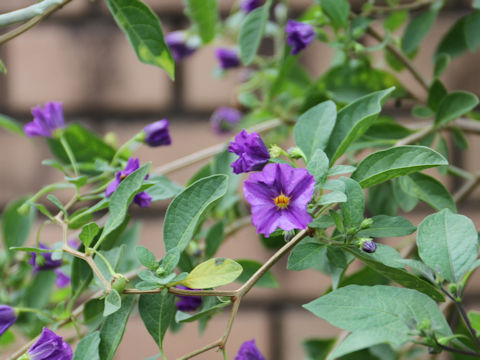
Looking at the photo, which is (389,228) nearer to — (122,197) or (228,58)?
(122,197)

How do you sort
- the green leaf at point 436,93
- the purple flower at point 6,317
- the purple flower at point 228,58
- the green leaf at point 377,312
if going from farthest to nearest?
the purple flower at point 228,58 → the green leaf at point 436,93 → the purple flower at point 6,317 → the green leaf at point 377,312

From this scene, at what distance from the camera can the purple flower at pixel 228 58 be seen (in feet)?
2.08

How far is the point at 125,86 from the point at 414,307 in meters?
0.63

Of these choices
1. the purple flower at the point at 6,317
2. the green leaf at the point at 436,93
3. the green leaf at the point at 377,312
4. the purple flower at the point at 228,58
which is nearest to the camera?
the green leaf at the point at 377,312

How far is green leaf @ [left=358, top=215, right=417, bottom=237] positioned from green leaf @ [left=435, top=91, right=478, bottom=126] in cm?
15

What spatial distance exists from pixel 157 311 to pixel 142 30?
0.64 feet

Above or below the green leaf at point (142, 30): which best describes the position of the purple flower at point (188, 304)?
below

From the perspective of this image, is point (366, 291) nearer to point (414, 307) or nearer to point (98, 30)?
point (414, 307)

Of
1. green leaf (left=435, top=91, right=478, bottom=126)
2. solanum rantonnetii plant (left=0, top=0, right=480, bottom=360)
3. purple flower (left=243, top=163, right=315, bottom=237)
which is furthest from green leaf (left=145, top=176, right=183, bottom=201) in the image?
green leaf (left=435, top=91, right=478, bottom=126)

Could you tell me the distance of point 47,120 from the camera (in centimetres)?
46

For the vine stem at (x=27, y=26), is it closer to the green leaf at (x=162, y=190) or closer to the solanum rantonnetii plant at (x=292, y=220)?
the solanum rantonnetii plant at (x=292, y=220)

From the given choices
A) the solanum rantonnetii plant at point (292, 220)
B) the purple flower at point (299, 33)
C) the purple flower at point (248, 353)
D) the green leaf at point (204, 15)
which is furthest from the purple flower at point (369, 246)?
the green leaf at point (204, 15)

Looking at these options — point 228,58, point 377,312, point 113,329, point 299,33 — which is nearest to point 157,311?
point 113,329

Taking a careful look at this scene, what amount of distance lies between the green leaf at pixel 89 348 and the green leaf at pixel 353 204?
6.4 inches
